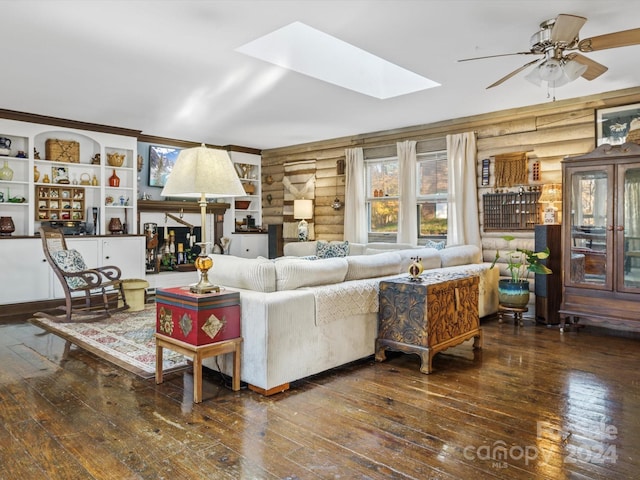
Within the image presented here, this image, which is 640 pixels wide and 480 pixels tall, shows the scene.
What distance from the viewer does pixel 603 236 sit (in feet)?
15.2

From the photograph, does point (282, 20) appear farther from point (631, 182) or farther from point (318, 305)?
point (631, 182)

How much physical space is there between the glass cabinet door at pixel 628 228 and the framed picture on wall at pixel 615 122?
74cm

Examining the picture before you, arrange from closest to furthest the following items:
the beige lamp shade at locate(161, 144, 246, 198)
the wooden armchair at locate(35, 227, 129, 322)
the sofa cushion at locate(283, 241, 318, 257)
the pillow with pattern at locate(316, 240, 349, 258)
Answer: the beige lamp shade at locate(161, 144, 246, 198) < the wooden armchair at locate(35, 227, 129, 322) < the pillow with pattern at locate(316, 240, 349, 258) < the sofa cushion at locate(283, 241, 318, 257)

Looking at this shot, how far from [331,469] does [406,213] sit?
5097 mm

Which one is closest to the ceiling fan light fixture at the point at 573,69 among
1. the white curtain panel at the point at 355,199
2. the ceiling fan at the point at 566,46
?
the ceiling fan at the point at 566,46

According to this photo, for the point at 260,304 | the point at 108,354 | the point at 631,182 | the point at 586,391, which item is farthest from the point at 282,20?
the point at 631,182

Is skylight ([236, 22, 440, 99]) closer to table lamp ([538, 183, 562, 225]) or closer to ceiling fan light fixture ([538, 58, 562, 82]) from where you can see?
ceiling fan light fixture ([538, 58, 562, 82])

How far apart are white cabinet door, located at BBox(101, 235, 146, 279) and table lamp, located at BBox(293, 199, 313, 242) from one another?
260 centimetres

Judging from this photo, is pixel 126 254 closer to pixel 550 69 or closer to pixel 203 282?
pixel 203 282

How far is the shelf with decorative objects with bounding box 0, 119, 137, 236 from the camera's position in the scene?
6.18m

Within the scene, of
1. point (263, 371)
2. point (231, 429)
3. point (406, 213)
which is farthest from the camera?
point (406, 213)

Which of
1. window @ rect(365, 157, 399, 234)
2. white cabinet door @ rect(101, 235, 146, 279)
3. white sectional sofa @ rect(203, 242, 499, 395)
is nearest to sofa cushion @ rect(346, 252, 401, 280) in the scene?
white sectional sofa @ rect(203, 242, 499, 395)

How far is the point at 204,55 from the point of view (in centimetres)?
398

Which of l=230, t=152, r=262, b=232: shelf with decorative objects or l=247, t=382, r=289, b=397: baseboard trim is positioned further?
l=230, t=152, r=262, b=232: shelf with decorative objects
